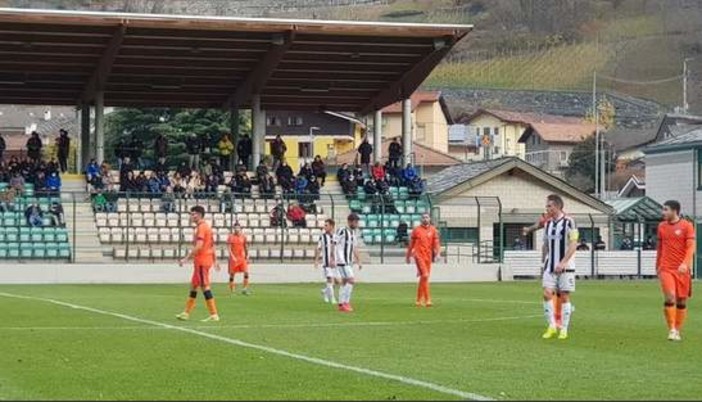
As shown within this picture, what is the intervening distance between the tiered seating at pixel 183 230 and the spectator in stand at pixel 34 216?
2136mm

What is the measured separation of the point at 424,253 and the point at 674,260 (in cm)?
1097

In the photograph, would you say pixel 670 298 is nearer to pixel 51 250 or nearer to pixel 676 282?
pixel 676 282

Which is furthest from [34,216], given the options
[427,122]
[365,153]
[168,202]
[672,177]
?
[427,122]

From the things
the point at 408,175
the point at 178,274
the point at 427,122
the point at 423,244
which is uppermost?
the point at 427,122

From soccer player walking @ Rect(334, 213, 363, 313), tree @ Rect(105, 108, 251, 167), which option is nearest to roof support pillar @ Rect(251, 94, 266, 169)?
tree @ Rect(105, 108, 251, 167)

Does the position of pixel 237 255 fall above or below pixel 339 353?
above

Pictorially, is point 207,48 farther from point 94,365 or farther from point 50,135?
point 50,135

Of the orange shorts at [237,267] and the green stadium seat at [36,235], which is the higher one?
the green stadium seat at [36,235]

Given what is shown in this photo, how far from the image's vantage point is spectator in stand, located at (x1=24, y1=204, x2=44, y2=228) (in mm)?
50781

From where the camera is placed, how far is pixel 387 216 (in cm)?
5541

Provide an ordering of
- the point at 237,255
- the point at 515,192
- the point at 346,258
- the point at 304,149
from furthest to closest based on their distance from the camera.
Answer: the point at 304,149 → the point at 515,192 → the point at 237,255 → the point at 346,258

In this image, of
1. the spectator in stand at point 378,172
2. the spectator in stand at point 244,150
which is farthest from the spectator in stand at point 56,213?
the spectator in stand at point 378,172

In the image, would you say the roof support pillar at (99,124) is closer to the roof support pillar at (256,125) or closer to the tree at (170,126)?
the roof support pillar at (256,125)

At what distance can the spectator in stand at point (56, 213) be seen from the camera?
168 feet
